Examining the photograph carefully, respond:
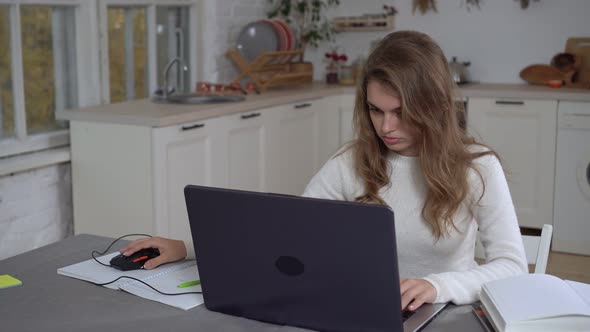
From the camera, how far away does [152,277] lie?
1.74 metres

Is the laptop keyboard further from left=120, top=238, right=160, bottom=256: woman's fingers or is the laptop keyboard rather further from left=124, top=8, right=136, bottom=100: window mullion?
left=124, top=8, right=136, bottom=100: window mullion

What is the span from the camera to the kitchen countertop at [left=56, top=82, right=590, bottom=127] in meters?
3.31

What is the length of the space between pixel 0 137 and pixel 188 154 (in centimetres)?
80

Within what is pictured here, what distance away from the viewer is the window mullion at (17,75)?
130 inches

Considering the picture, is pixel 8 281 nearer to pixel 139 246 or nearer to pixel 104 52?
pixel 139 246

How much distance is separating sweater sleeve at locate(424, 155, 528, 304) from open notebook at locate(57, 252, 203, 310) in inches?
19.8

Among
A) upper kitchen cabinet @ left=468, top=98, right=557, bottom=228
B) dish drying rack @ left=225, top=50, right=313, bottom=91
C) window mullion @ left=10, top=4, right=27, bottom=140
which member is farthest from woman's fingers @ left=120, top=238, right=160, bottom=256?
upper kitchen cabinet @ left=468, top=98, right=557, bottom=228

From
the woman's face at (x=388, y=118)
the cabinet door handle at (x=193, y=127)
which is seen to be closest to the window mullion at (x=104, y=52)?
the cabinet door handle at (x=193, y=127)

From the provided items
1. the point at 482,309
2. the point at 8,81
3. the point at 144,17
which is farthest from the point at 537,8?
the point at 482,309

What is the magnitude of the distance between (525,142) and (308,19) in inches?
70.6

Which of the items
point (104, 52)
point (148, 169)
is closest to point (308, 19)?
point (104, 52)

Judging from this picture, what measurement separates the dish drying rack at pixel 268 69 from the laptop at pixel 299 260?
3.11m

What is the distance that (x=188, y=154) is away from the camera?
3.46m

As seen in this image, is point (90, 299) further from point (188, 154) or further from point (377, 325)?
point (188, 154)
